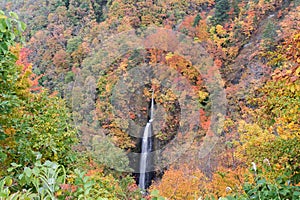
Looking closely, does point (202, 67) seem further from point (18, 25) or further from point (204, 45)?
point (18, 25)

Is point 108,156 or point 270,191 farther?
point 108,156

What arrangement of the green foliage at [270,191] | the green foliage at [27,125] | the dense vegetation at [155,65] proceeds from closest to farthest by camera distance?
the green foliage at [270,191] < the green foliage at [27,125] < the dense vegetation at [155,65]

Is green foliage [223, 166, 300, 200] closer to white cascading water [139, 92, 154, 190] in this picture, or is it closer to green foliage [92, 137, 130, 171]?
green foliage [92, 137, 130, 171]

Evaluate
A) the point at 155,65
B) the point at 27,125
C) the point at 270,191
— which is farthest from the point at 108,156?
the point at 155,65

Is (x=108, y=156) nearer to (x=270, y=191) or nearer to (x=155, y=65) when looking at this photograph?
(x=270, y=191)

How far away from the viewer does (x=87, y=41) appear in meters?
37.5

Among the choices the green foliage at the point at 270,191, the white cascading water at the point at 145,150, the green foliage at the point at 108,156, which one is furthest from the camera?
the white cascading water at the point at 145,150

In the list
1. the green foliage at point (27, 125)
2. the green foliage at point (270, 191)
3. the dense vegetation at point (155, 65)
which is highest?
the dense vegetation at point (155, 65)

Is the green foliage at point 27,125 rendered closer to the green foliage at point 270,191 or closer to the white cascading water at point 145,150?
the green foliage at point 270,191

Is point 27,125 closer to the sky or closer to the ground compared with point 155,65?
closer to the ground

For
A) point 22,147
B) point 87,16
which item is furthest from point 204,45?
point 22,147

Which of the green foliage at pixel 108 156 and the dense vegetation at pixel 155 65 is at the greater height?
the dense vegetation at pixel 155 65

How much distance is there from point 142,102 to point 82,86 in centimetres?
648

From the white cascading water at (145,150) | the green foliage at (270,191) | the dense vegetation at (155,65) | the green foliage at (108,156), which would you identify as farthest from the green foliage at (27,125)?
the white cascading water at (145,150)
